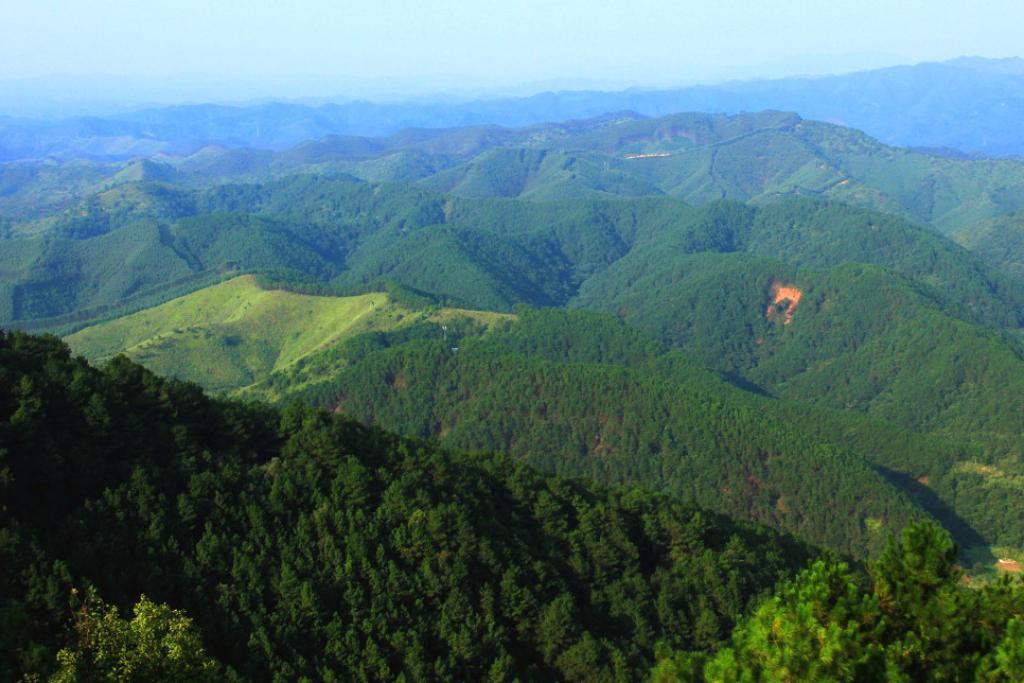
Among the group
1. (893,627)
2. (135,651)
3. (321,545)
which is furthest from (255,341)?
(893,627)

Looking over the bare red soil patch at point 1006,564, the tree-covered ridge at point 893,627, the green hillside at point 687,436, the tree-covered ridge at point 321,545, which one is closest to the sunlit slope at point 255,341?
the green hillside at point 687,436

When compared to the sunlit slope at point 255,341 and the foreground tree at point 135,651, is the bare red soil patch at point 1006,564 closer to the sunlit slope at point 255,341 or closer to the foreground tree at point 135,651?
the sunlit slope at point 255,341

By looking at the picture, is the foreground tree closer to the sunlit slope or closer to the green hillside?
the green hillside

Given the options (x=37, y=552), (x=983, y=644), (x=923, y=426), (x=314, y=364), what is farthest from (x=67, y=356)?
(x=923, y=426)

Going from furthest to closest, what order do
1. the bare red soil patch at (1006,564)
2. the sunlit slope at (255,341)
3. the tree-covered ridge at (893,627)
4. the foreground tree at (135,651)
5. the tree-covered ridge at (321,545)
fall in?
the sunlit slope at (255,341)
the bare red soil patch at (1006,564)
the tree-covered ridge at (321,545)
the foreground tree at (135,651)
the tree-covered ridge at (893,627)

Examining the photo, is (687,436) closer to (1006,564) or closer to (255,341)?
(1006,564)

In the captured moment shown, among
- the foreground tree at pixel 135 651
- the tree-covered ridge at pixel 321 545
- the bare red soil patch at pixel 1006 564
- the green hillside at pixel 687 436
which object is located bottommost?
the bare red soil patch at pixel 1006 564

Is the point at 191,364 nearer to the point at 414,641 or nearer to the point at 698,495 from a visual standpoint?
the point at 698,495
